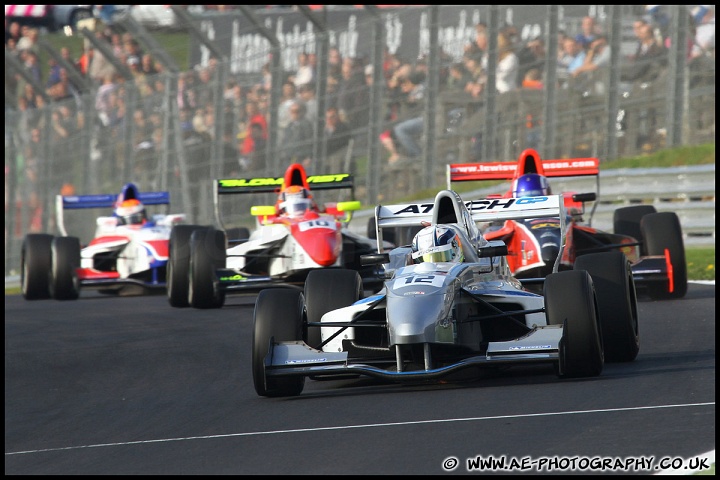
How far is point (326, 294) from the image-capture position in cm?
959

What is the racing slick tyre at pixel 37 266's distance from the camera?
761 inches

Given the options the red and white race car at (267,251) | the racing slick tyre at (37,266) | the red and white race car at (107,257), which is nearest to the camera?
the red and white race car at (267,251)

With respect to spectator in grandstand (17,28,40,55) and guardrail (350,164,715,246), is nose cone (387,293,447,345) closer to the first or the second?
guardrail (350,164,715,246)

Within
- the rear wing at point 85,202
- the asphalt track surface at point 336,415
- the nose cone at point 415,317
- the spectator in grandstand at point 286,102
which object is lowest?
the asphalt track surface at point 336,415

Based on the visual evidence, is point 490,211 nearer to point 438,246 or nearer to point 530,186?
point 438,246

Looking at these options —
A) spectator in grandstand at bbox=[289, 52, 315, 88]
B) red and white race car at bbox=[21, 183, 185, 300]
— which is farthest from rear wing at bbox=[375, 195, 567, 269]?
spectator in grandstand at bbox=[289, 52, 315, 88]

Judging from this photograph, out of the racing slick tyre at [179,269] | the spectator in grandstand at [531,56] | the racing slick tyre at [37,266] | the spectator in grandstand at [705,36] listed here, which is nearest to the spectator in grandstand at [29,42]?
the racing slick tyre at [37,266]

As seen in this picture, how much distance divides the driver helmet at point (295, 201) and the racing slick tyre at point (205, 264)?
100 cm

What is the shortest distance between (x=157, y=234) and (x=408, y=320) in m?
11.0

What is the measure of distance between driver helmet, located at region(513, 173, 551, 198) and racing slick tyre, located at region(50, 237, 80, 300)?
7.14 m

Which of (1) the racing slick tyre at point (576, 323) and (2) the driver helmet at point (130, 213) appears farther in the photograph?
(2) the driver helmet at point (130, 213)

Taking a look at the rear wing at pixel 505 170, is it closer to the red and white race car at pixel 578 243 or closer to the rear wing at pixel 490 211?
the red and white race car at pixel 578 243

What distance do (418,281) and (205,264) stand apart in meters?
7.08

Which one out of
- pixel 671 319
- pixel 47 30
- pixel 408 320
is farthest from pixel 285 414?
pixel 47 30
